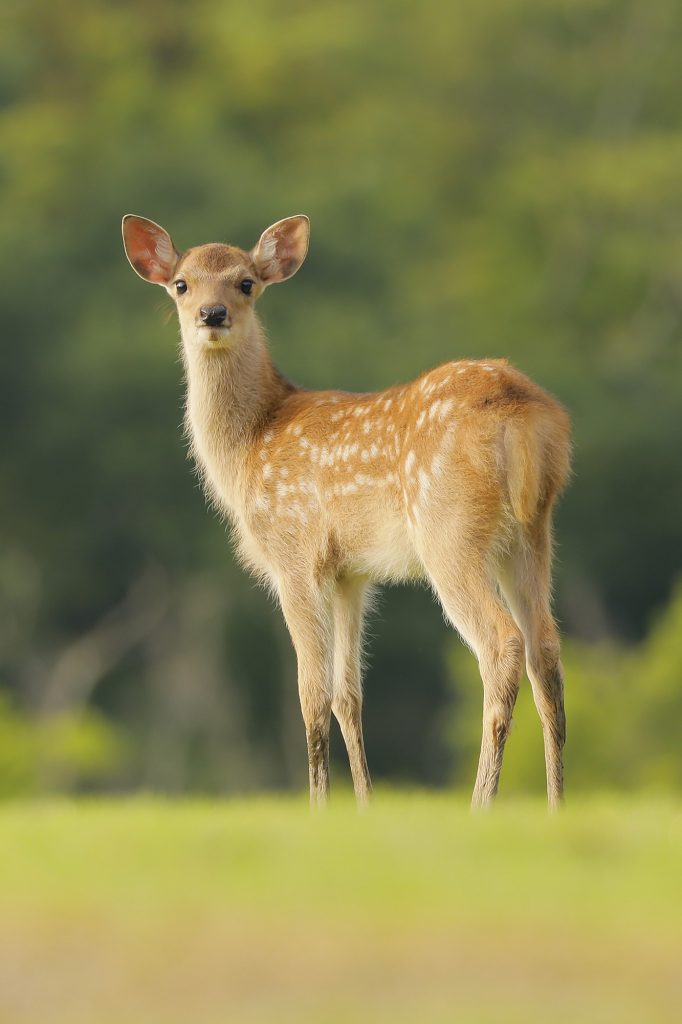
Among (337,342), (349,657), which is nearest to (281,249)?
(349,657)

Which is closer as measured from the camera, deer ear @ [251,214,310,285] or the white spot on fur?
the white spot on fur

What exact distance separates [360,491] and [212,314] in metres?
1.37

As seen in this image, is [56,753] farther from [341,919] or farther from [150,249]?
[341,919]

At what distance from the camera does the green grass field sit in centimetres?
604

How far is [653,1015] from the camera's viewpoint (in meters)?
5.89

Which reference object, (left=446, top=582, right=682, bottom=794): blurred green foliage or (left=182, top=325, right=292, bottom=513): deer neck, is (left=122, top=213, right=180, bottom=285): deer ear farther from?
(left=446, top=582, right=682, bottom=794): blurred green foliage

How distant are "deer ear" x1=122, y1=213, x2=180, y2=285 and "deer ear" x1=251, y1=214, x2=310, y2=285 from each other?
16.4 inches

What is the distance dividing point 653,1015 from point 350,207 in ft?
127

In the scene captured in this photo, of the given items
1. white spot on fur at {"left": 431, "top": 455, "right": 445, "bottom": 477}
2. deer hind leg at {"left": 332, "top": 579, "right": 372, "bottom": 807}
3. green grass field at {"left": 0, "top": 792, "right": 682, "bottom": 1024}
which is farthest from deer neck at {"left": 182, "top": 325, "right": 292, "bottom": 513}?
green grass field at {"left": 0, "top": 792, "right": 682, "bottom": 1024}

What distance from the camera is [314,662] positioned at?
1051cm

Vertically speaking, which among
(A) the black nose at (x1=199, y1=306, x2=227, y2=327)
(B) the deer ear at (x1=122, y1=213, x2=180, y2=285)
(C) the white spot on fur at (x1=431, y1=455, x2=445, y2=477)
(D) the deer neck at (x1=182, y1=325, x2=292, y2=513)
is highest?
(B) the deer ear at (x1=122, y1=213, x2=180, y2=285)

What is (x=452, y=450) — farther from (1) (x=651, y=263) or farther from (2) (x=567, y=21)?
(2) (x=567, y=21)

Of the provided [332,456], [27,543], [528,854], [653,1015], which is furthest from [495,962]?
[27,543]

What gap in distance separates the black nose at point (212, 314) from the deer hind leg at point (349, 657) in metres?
1.43
